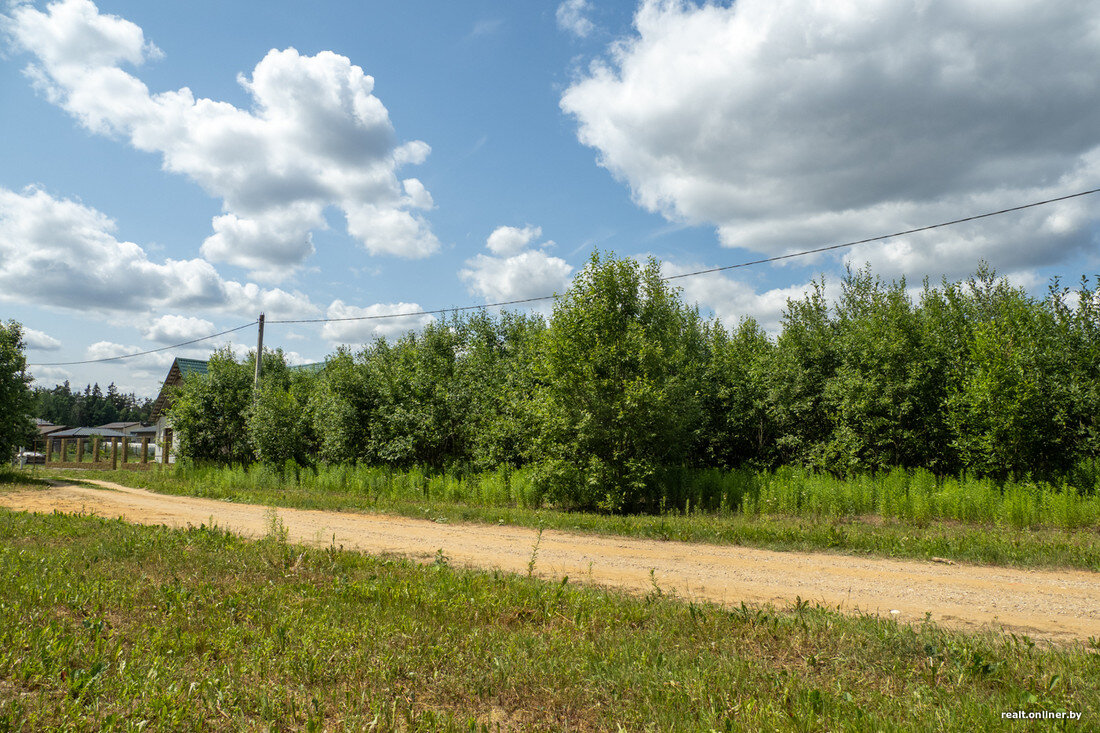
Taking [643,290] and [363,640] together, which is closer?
[363,640]

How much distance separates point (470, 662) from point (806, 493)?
45.8ft

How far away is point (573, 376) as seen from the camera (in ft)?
57.9

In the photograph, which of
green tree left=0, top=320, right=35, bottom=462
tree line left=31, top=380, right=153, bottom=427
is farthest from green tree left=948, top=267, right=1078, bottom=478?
tree line left=31, top=380, right=153, bottom=427

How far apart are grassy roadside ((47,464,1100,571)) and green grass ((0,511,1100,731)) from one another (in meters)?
5.23

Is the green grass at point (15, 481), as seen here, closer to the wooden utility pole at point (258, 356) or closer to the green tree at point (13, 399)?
the green tree at point (13, 399)

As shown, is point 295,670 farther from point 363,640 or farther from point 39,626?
point 39,626

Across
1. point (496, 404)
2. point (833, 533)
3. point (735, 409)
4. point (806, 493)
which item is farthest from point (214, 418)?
point (833, 533)

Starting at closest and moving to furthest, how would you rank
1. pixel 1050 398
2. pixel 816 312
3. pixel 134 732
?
1. pixel 134 732
2. pixel 1050 398
3. pixel 816 312

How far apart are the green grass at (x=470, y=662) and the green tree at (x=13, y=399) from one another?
983 inches

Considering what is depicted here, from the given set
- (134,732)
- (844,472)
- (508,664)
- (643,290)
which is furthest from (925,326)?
(134,732)

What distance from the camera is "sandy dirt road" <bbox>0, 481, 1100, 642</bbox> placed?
7.00 meters

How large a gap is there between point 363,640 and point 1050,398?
18902 mm

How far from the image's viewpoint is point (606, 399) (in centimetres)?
1730

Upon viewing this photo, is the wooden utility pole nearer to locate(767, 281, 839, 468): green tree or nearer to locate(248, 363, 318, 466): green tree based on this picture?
locate(248, 363, 318, 466): green tree
